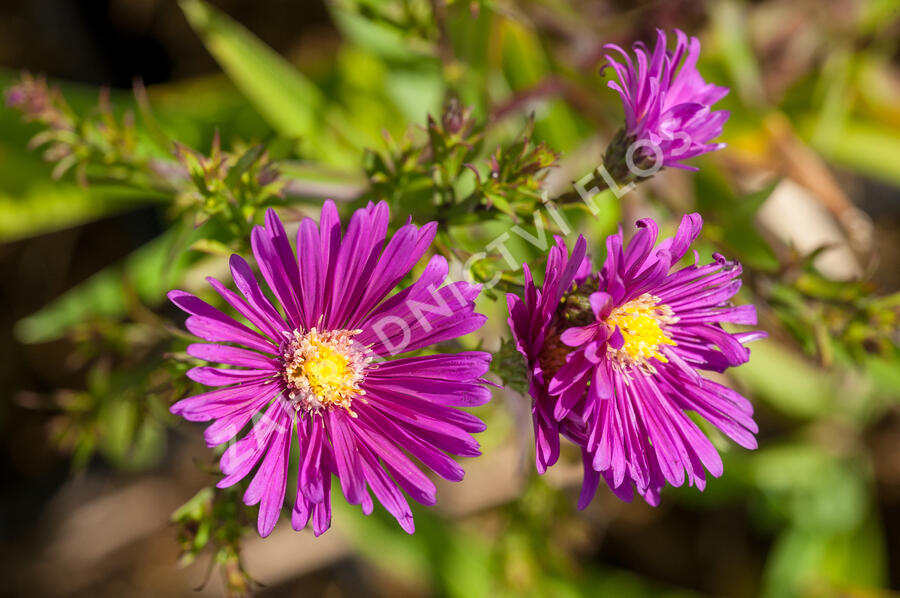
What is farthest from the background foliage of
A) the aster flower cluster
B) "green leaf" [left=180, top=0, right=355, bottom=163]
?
the aster flower cluster

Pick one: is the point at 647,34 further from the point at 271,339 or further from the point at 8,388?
the point at 8,388

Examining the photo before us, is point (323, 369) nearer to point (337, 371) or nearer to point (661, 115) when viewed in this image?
point (337, 371)

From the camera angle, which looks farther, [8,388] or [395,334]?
[8,388]

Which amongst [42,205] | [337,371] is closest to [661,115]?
[337,371]

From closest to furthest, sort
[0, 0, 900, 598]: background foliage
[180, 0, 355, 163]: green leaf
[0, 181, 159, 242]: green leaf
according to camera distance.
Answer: [0, 0, 900, 598]: background foliage, [180, 0, 355, 163]: green leaf, [0, 181, 159, 242]: green leaf

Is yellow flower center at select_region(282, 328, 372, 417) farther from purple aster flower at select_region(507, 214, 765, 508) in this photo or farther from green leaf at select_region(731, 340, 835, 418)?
green leaf at select_region(731, 340, 835, 418)

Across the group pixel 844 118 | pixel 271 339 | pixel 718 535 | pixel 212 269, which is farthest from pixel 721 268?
pixel 718 535
